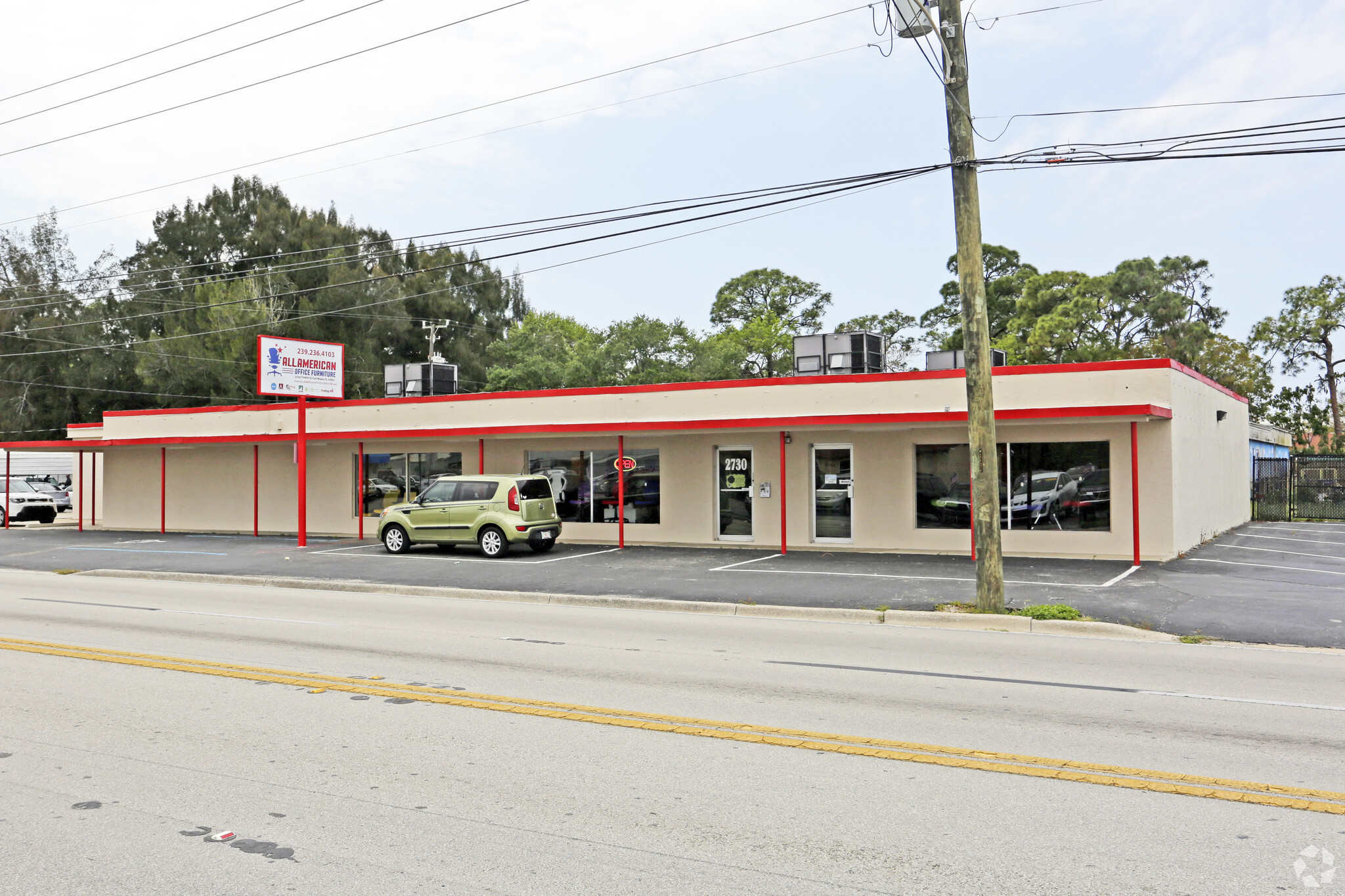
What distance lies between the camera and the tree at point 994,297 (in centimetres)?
5956

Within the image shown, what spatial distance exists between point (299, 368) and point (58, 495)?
914 inches

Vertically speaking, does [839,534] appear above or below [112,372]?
below

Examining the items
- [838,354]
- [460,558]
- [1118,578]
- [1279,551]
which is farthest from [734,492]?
[1279,551]

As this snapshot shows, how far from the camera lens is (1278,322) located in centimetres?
5459

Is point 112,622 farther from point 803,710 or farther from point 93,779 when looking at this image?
point 803,710

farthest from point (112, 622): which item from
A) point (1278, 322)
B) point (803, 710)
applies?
point (1278, 322)

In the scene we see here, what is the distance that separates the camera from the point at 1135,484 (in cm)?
1722

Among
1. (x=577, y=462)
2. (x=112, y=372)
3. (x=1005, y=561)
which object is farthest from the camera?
(x=112, y=372)

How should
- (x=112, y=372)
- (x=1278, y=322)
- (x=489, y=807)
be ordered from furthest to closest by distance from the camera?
(x=112, y=372) → (x=1278, y=322) → (x=489, y=807)

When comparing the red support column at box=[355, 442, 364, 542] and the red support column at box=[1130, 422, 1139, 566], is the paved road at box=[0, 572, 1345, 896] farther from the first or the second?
the red support column at box=[355, 442, 364, 542]

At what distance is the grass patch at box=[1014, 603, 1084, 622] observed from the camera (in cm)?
1243

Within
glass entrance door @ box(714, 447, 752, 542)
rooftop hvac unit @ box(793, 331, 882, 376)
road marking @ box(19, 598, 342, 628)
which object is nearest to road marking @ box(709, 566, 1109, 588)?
glass entrance door @ box(714, 447, 752, 542)

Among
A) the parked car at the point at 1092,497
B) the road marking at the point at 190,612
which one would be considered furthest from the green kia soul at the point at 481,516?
the parked car at the point at 1092,497

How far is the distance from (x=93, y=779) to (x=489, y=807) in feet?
8.25
